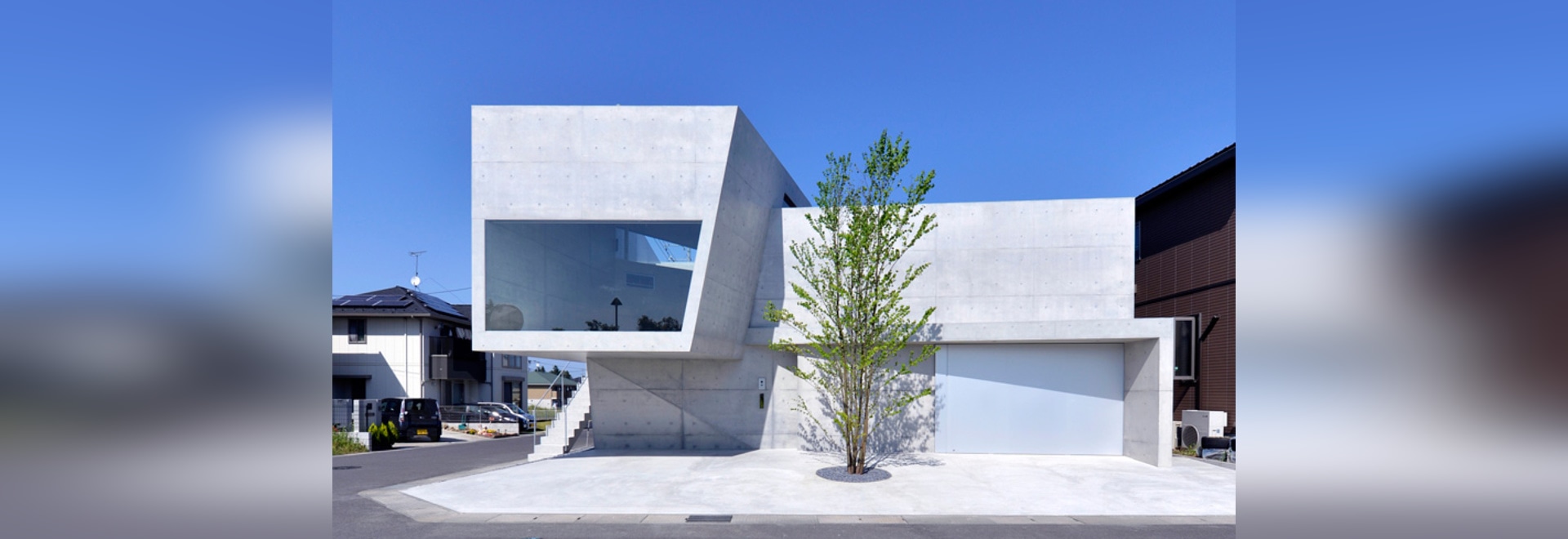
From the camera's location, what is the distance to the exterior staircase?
18.6 metres

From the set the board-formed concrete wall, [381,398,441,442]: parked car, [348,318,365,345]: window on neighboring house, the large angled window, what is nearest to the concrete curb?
the board-formed concrete wall

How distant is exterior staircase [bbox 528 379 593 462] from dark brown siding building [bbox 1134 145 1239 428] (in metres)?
16.6

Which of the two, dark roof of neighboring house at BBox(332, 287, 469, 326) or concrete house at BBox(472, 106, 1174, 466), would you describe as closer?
concrete house at BBox(472, 106, 1174, 466)

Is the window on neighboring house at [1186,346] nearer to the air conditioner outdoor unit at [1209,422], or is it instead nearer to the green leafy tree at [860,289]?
the air conditioner outdoor unit at [1209,422]

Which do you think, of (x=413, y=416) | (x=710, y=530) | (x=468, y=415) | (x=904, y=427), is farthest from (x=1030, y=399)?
(x=468, y=415)

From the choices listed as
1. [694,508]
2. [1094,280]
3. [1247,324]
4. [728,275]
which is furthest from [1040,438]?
[1247,324]

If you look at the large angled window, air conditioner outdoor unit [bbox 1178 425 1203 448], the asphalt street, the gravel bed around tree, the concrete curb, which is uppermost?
the large angled window

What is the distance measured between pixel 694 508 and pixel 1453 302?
1048 cm

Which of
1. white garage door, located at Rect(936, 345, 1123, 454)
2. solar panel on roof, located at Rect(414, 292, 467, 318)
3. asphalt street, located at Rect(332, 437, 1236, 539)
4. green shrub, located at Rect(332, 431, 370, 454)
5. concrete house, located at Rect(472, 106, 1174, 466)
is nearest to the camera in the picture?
asphalt street, located at Rect(332, 437, 1236, 539)

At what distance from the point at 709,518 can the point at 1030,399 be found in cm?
1014

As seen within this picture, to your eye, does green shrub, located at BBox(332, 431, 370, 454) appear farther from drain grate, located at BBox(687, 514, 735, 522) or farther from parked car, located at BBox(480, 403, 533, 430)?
drain grate, located at BBox(687, 514, 735, 522)

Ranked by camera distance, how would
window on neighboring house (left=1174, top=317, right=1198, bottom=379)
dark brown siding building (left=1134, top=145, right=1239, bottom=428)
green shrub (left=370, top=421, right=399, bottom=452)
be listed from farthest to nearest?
green shrub (left=370, top=421, right=399, bottom=452)
window on neighboring house (left=1174, top=317, right=1198, bottom=379)
dark brown siding building (left=1134, top=145, right=1239, bottom=428)

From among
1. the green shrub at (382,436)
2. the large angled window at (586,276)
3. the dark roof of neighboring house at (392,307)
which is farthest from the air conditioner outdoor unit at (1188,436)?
the dark roof of neighboring house at (392,307)

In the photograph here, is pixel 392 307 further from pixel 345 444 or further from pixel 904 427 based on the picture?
pixel 904 427
